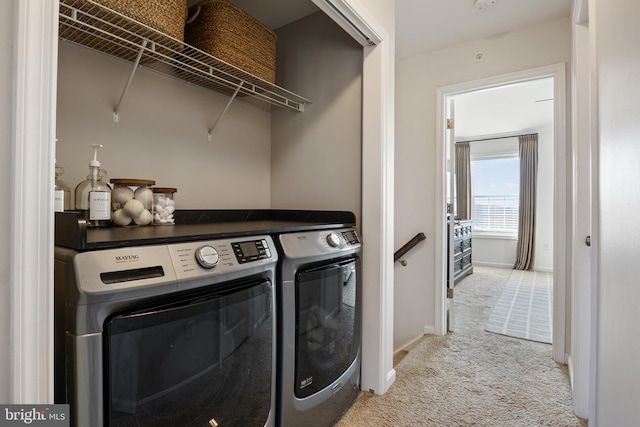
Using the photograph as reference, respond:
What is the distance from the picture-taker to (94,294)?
27.5 inches

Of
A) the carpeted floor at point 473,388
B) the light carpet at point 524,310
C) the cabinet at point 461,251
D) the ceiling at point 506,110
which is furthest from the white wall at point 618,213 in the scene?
the cabinet at point 461,251

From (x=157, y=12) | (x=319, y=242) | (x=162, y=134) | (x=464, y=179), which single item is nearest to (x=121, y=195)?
(x=162, y=134)

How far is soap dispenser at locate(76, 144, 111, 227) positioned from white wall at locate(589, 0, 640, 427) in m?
1.49

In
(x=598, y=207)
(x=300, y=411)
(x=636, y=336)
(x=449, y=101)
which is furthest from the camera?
(x=449, y=101)

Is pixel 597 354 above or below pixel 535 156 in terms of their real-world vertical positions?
below

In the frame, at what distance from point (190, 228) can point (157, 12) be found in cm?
81

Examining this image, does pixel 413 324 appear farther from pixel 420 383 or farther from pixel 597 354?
pixel 597 354

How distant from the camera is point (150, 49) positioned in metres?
1.25

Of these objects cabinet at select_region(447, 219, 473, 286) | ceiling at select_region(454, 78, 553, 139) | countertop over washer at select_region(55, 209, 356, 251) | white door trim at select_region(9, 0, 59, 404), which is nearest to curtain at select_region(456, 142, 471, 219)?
ceiling at select_region(454, 78, 553, 139)

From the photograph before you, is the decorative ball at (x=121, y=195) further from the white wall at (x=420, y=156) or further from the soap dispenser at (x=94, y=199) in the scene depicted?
the white wall at (x=420, y=156)

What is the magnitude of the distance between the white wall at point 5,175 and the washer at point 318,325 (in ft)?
2.48

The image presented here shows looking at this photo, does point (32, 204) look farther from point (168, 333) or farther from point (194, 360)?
point (194, 360)

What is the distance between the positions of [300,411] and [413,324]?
1735 mm

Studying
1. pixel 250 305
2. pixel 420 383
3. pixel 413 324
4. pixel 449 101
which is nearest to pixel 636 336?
pixel 250 305
